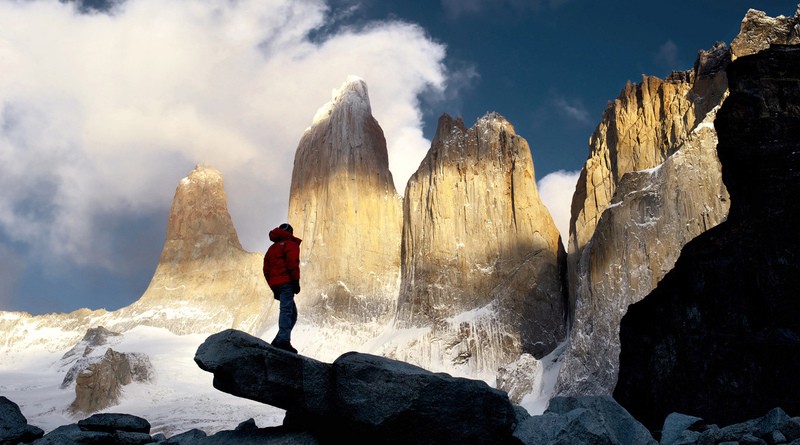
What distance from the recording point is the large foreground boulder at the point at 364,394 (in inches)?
360

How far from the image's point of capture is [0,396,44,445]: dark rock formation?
10273 millimetres

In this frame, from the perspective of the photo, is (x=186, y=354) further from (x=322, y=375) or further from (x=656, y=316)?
(x=322, y=375)

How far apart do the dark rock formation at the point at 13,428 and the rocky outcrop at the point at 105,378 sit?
5445 cm

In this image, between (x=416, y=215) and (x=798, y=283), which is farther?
(x=416, y=215)

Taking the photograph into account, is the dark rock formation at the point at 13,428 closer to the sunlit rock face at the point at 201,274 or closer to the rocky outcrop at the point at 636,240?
the rocky outcrop at the point at 636,240

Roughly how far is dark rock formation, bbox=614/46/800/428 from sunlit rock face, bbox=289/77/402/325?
4837 cm

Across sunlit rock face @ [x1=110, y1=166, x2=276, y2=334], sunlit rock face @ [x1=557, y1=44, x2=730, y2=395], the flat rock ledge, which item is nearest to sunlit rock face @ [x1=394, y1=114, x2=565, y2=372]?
sunlit rock face @ [x1=557, y1=44, x2=730, y2=395]

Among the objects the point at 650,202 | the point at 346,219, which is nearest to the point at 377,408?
the point at 650,202

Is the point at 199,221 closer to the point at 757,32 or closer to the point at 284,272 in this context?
the point at 757,32

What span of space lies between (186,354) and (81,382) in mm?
15193

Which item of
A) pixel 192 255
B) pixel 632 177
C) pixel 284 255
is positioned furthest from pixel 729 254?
pixel 192 255

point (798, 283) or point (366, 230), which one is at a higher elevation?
point (366, 230)

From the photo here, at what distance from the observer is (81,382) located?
6169 centimetres

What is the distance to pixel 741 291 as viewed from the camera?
16125mm
